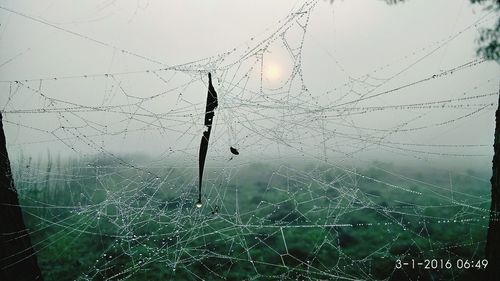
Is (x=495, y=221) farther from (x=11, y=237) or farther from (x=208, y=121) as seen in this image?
(x=11, y=237)

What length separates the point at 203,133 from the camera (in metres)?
3.66

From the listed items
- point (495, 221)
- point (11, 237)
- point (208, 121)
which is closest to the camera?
point (495, 221)

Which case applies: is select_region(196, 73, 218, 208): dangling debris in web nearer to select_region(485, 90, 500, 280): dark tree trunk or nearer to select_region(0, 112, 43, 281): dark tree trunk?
select_region(0, 112, 43, 281): dark tree trunk

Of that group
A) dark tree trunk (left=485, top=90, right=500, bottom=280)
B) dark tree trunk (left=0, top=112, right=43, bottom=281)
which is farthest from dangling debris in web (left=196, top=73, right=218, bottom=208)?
dark tree trunk (left=485, top=90, right=500, bottom=280)

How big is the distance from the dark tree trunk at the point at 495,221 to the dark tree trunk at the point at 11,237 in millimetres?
4857

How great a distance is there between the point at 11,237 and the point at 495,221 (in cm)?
502

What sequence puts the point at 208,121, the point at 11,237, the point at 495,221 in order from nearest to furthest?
1. the point at 495,221
2. the point at 208,121
3. the point at 11,237

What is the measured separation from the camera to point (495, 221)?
3594mm

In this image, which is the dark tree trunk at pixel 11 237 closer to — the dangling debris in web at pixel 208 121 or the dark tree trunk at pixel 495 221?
the dangling debris in web at pixel 208 121

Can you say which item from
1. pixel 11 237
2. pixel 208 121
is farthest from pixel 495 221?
pixel 11 237

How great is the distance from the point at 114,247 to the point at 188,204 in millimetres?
2135

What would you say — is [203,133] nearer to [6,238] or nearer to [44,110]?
[44,110]

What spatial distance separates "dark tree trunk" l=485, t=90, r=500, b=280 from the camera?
3590mm

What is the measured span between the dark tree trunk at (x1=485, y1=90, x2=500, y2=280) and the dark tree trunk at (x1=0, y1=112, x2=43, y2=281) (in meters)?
4.86
